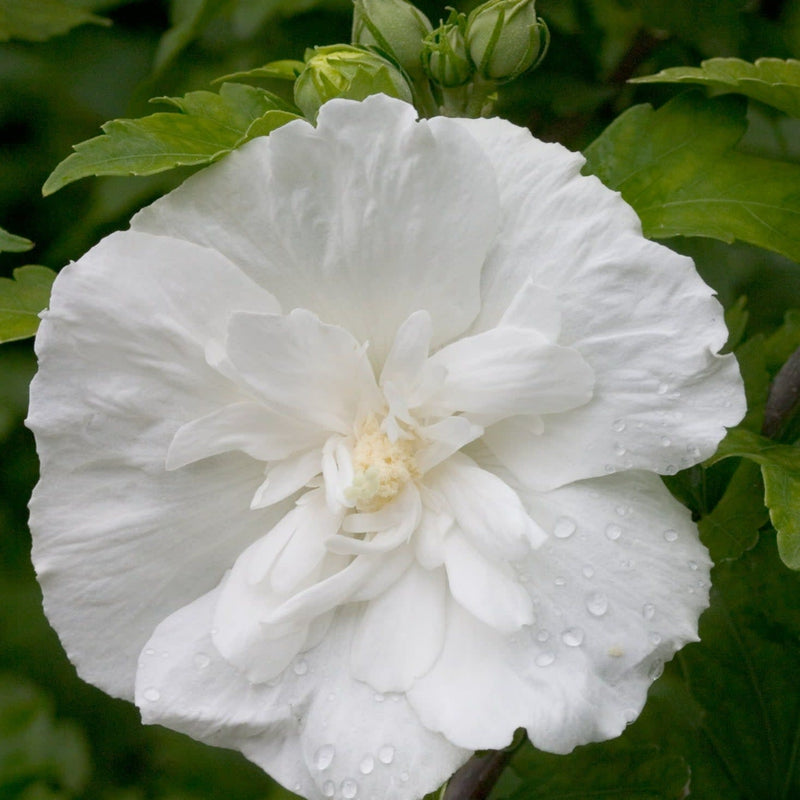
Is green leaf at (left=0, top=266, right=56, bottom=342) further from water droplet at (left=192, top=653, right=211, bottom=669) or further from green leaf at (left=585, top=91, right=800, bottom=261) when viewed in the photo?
green leaf at (left=585, top=91, right=800, bottom=261)

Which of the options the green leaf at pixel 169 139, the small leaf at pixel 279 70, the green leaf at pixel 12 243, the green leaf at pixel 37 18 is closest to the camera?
the green leaf at pixel 169 139

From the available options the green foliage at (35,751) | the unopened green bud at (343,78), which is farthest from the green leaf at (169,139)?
the green foliage at (35,751)

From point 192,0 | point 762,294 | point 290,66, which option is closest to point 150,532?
point 290,66

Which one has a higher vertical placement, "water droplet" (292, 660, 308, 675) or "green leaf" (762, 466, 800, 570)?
"green leaf" (762, 466, 800, 570)

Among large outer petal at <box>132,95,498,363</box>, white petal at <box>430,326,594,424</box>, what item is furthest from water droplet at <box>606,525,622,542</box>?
large outer petal at <box>132,95,498,363</box>

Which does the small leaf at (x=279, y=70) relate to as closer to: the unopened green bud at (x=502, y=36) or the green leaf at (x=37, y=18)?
the unopened green bud at (x=502, y=36)

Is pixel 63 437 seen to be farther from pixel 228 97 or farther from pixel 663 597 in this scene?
pixel 663 597
